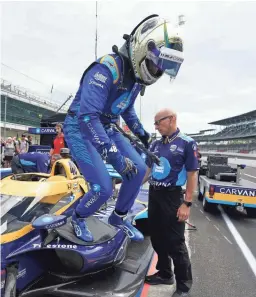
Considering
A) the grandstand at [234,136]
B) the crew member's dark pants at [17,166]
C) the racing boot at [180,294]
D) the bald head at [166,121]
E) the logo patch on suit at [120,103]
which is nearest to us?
the logo patch on suit at [120,103]

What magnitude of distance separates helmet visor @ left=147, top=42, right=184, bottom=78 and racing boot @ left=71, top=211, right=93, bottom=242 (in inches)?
62.1

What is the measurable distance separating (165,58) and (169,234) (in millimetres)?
1852

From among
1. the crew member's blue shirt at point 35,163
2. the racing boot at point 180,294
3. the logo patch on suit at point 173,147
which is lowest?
the racing boot at point 180,294

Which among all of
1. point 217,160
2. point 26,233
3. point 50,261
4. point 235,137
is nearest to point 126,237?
point 50,261

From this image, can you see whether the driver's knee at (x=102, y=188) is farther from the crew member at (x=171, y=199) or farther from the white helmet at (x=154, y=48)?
the white helmet at (x=154, y=48)

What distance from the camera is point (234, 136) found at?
53.9 metres

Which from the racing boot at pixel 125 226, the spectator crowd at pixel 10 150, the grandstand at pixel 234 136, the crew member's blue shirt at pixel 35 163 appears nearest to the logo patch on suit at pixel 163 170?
the racing boot at pixel 125 226

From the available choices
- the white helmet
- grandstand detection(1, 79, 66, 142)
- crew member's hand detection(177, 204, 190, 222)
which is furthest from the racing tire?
grandstand detection(1, 79, 66, 142)

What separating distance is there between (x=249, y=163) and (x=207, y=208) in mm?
23519

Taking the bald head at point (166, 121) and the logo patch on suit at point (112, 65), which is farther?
the bald head at point (166, 121)

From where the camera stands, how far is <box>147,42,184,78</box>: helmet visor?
285 cm

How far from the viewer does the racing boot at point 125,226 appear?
325 centimetres

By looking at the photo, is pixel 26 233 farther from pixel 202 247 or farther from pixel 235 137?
pixel 235 137

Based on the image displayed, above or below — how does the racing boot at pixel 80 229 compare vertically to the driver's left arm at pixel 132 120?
below
